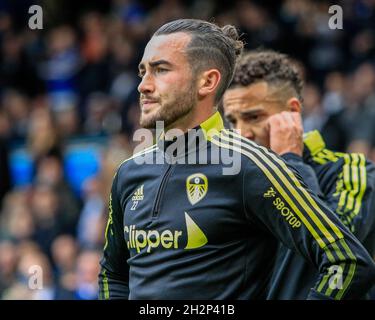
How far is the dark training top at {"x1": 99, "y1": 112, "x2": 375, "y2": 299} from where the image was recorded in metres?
3.22

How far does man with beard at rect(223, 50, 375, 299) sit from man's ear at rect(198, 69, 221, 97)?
60cm

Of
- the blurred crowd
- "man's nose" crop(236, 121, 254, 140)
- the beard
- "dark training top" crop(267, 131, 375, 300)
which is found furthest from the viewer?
the blurred crowd

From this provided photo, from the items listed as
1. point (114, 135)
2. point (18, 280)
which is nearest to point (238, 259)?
point (18, 280)

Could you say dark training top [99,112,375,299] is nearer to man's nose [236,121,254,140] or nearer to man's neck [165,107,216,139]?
man's neck [165,107,216,139]

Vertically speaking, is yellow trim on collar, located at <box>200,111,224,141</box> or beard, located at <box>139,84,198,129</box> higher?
beard, located at <box>139,84,198,129</box>

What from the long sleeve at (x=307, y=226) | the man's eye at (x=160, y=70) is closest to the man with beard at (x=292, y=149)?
the long sleeve at (x=307, y=226)

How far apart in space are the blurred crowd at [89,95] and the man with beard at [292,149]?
14.2ft

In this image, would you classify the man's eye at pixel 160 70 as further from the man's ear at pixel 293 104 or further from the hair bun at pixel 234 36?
the man's ear at pixel 293 104

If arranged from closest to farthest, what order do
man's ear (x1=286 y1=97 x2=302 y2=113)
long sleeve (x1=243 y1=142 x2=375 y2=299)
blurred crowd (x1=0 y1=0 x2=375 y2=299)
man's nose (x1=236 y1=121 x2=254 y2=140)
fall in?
1. long sleeve (x1=243 y1=142 x2=375 y2=299)
2. man's nose (x1=236 y1=121 x2=254 y2=140)
3. man's ear (x1=286 y1=97 x2=302 y2=113)
4. blurred crowd (x1=0 y1=0 x2=375 y2=299)

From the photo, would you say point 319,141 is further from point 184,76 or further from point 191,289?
point 191,289

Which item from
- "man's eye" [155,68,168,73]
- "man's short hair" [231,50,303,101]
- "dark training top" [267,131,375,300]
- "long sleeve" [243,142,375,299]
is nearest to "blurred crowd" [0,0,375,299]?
"man's short hair" [231,50,303,101]

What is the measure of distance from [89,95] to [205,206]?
29.8ft

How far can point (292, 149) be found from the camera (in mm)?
4184

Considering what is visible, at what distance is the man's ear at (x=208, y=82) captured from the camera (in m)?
3.65
